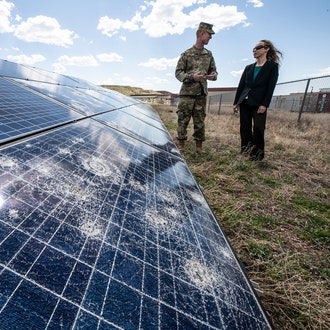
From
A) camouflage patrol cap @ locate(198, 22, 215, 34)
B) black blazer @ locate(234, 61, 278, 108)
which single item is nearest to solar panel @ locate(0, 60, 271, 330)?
black blazer @ locate(234, 61, 278, 108)

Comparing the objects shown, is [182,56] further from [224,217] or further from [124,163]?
[124,163]

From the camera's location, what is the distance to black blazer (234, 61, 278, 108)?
14.4 feet

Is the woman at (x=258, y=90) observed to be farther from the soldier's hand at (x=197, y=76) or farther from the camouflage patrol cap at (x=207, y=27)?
the soldier's hand at (x=197, y=76)

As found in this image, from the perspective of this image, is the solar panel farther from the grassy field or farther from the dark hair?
the dark hair

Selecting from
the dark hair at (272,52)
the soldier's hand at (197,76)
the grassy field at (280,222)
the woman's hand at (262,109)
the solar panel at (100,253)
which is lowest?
the grassy field at (280,222)

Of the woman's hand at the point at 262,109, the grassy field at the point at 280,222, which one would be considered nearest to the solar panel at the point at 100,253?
the grassy field at the point at 280,222

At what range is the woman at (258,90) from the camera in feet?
14.4

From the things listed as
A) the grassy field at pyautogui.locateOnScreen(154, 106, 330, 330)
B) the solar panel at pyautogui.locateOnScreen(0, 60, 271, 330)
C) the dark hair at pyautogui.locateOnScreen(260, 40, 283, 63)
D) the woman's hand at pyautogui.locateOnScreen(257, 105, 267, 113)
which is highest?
the dark hair at pyautogui.locateOnScreen(260, 40, 283, 63)

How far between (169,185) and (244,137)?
3.88m

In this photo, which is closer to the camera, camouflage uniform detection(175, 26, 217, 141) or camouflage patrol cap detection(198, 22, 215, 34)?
camouflage patrol cap detection(198, 22, 215, 34)

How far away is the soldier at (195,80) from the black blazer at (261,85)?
0.63 metres

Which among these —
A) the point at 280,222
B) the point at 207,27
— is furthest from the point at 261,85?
the point at 280,222

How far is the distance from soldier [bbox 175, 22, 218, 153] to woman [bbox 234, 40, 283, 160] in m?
0.65

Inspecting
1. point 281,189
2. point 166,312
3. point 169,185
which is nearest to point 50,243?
point 166,312
